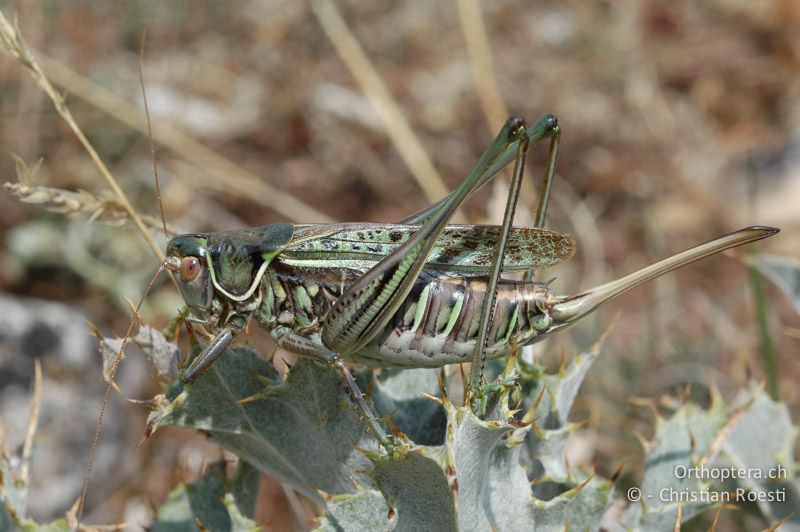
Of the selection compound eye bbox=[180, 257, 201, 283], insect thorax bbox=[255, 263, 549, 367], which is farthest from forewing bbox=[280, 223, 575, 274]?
compound eye bbox=[180, 257, 201, 283]

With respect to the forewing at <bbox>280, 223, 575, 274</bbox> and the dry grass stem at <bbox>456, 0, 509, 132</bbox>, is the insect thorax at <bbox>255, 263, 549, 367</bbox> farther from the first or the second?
the dry grass stem at <bbox>456, 0, 509, 132</bbox>

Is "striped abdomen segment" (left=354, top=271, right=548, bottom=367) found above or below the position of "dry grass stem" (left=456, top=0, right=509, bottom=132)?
below

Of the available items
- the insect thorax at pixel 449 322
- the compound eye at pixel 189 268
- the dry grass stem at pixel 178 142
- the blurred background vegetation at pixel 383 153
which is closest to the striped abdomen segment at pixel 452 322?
the insect thorax at pixel 449 322

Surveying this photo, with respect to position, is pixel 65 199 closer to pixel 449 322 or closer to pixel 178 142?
pixel 449 322

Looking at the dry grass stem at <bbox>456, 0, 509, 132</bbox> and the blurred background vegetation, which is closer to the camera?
the blurred background vegetation

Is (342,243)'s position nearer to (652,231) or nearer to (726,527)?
(726,527)

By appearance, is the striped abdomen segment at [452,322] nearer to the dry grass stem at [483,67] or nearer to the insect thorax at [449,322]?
the insect thorax at [449,322]

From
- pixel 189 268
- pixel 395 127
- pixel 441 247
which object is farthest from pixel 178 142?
pixel 441 247
